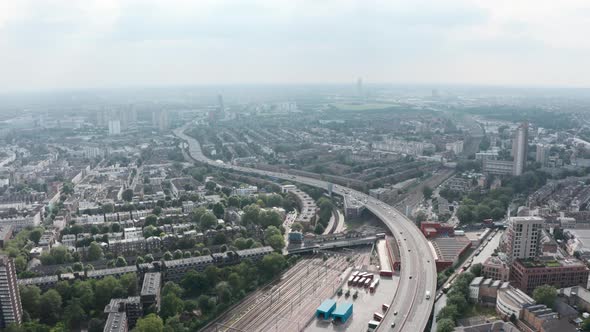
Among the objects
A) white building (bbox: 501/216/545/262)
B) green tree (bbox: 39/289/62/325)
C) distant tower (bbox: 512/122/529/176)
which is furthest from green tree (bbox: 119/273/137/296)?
distant tower (bbox: 512/122/529/176)

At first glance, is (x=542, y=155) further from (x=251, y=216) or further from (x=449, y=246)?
(x=251, y=216)

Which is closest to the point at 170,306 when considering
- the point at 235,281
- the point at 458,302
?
the point at 235,281

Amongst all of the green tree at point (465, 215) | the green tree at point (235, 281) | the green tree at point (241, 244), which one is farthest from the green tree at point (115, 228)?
the green tree at point (465, 215)

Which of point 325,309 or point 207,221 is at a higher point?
point 207,221

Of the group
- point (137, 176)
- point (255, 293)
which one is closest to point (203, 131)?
point (137, 176)

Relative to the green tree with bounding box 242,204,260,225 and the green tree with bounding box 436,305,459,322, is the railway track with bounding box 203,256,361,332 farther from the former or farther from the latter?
the green tree with bounding box 242,204,260,225

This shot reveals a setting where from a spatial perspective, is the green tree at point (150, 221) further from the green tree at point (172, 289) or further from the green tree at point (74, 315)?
the green tree at point (74, 315)
